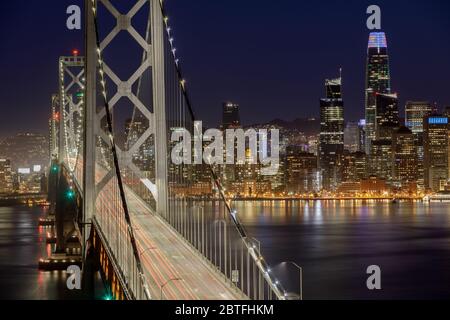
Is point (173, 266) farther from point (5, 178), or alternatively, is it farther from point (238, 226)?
point (5, 178)

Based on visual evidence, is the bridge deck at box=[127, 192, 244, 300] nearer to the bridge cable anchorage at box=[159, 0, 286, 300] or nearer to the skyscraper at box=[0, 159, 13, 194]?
the bridge cable anchorage at box=[159, 0, 286, 300]

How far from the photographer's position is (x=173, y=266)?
12.6 m

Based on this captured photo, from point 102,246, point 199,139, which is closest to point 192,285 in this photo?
point 102,246

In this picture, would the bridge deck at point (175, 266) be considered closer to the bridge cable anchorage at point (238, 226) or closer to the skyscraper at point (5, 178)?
the bridge cable anchorage at point (238, 226)

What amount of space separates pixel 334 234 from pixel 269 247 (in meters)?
12.8

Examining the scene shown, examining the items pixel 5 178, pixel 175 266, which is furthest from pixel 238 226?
pixel 5 178

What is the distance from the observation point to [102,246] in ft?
44.2

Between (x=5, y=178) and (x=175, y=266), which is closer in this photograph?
(x=175, y=266)

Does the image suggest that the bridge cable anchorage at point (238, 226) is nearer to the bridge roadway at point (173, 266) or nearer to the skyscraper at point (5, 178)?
the bridge roadway at point (173, 266)

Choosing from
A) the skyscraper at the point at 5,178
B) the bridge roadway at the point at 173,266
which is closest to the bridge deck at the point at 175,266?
the bridge roadway at the point at 173,266

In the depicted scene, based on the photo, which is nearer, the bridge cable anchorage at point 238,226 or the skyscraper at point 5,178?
the bridge cable anchorage at point 238,226

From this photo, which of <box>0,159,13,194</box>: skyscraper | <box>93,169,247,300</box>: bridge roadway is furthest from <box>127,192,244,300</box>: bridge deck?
<box>0,159,13,194</box>: skyscraper

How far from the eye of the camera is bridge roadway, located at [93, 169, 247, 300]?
1077cm

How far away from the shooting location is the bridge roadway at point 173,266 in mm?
10773
